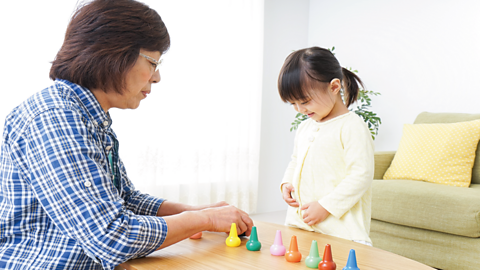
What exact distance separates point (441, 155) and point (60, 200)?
8.70 feet

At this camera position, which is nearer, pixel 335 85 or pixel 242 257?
pixel 242 257

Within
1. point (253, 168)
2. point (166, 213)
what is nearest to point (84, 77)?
point (166, 213)

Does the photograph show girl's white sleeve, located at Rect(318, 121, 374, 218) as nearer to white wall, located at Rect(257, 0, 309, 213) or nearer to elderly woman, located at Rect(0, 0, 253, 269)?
elderly woman, located at Rect(0, 0, 253, 269)

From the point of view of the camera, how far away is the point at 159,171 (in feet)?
10.6

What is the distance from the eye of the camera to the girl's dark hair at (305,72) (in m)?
1.37

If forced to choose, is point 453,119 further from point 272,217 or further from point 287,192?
point 287,192

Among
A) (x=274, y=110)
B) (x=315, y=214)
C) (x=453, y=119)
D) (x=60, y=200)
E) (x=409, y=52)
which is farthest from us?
(x=274, y=110)

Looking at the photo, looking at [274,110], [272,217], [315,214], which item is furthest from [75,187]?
[274,110]

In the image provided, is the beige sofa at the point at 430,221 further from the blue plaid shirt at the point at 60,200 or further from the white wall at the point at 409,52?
the blue plaid shirt at the point at 60,200

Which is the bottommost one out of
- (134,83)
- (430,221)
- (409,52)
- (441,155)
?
(430,221)

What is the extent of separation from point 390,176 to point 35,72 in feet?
8.37

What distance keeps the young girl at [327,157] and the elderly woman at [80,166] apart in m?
0.47

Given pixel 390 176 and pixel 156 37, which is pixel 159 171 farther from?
pixel 156 37

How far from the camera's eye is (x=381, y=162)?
3.09m
